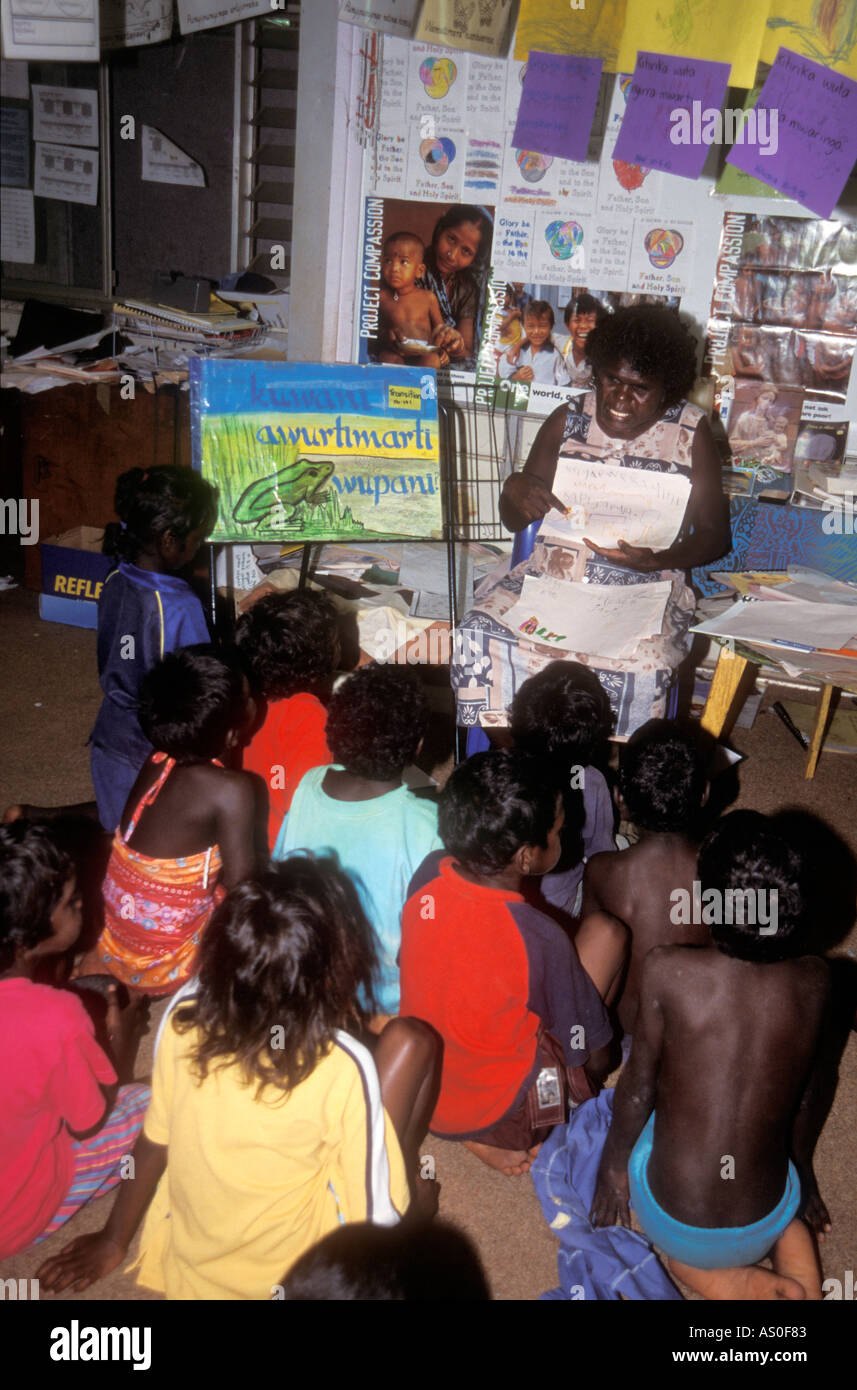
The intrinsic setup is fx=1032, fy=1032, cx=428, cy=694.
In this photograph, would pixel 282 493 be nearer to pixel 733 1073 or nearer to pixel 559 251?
pixel 559 251

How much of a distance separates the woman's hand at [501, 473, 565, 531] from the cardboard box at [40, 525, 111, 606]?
Answer: 218 cm

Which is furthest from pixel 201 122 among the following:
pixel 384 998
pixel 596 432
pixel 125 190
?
pixel 384 998

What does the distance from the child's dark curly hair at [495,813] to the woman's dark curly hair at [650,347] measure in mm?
1573

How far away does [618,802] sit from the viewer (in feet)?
10.9

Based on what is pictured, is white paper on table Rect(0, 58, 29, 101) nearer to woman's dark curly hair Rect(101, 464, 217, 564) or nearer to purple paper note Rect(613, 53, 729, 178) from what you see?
woman's dark curly hair Rect(101, 464, 217, 564)

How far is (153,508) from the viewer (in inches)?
121

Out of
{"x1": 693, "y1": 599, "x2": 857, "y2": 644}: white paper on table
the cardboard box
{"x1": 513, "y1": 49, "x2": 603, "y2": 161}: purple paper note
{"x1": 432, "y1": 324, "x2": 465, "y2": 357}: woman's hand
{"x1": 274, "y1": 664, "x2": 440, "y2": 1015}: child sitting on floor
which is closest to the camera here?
{"x1": 274, "y1": 664, "x2": 440, "y2": 1015}: child sitting on floor

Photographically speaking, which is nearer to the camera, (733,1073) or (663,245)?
(733,1073)

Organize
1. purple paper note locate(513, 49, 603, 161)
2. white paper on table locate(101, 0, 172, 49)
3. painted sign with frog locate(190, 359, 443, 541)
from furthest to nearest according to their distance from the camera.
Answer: white paper on table locate(101, 0, 172, 49) < purple paper note locate(513, 49, 603, 161) < painted sign with frog locate(190, 359, 443, 541)

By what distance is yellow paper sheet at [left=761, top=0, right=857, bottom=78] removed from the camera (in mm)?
2990

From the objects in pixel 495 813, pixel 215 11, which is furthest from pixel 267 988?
pixel 215 11

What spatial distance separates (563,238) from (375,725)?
2724mm

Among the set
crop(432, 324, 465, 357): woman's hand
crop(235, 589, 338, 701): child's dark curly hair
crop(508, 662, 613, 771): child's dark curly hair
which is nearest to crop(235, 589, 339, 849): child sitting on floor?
crop(235, 589, 338, 701): child's dark curly hair
